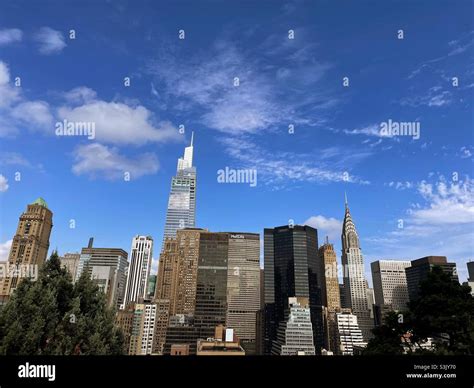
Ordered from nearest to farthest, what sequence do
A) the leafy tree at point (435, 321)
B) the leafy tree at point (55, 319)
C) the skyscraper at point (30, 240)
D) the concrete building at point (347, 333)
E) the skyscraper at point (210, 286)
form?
1. the leafy tree at point (55, 319)
2. the leafy tree at point (435, 321)
3. the skyscraper at point (30, 240)
4. the concrete building at point (347, 333)
5. the skyscraper at point (210, 286)

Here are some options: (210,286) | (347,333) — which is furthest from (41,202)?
(347,333)

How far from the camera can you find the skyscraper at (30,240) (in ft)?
376

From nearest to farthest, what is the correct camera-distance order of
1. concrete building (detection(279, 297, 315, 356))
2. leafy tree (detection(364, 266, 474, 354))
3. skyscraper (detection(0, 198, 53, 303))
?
leafy tree (detection(364, 266, 474, 354)) < skyscraper (detection(0, 198, 53, 303)) < concrete building (detection(279, 297, 315, 356))

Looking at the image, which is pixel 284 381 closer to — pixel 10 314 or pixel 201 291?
pixel 10 314

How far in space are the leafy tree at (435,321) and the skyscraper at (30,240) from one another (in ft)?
408

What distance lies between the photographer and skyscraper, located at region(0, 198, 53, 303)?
114688 mm

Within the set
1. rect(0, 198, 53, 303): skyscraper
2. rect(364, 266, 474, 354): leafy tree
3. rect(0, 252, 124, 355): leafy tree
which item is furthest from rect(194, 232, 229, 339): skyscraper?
rect(364, 266, 474, 354): leafy tree

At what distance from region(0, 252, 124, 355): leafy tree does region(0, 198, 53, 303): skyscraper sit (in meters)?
116

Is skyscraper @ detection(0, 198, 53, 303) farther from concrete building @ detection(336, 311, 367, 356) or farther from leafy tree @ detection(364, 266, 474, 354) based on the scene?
concrete building @ detection(336, 311, 367, 356)

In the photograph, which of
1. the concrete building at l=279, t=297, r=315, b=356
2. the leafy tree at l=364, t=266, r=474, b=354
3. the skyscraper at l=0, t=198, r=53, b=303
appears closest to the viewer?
the leafy tree at l=364, t=266, r=474, b=354

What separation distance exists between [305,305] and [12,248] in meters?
144

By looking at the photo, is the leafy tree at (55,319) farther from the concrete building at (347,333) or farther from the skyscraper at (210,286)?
the concrete building at (347,333)

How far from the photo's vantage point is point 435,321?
46.5ft

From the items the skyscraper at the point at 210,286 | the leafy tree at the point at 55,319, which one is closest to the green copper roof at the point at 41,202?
the skyscraper at the point at 210,286
